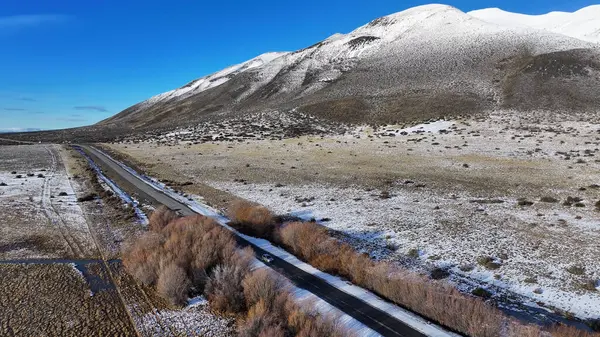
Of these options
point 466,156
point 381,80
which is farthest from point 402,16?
point 466,156

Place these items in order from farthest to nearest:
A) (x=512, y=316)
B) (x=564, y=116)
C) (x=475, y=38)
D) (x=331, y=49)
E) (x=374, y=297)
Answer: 1. (x=331, y=49)
2. (x=475, y=38)
3. (x=564, y=116)
4. (x=374, y=297)
5. (x=512, y=316)

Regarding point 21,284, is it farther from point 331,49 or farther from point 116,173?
point 331,49

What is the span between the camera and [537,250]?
15.1 m

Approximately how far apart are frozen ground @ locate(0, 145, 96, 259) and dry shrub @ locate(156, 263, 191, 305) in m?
5.98

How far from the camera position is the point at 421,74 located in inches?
4040

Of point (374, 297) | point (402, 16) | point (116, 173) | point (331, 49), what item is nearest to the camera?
point (374, 297)

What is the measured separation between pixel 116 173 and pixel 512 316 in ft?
122

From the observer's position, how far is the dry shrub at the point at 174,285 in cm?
1182

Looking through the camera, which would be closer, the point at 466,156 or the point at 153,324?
the point at 153,324

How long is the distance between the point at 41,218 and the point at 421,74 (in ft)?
322

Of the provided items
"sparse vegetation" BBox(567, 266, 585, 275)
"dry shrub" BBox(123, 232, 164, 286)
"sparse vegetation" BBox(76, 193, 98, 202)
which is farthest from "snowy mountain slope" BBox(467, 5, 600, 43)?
"dry shrub" BBox(123, 232, 164, 286)

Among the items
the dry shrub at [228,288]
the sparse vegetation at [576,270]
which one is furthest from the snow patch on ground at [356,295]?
the sparse vegetation at [576,270]

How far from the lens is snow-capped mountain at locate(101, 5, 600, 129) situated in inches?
3137

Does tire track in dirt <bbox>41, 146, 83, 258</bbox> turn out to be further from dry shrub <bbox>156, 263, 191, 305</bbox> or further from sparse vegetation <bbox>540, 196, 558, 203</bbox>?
sparse vegetation <bbox>540, 196, 558, 203</bbox>
